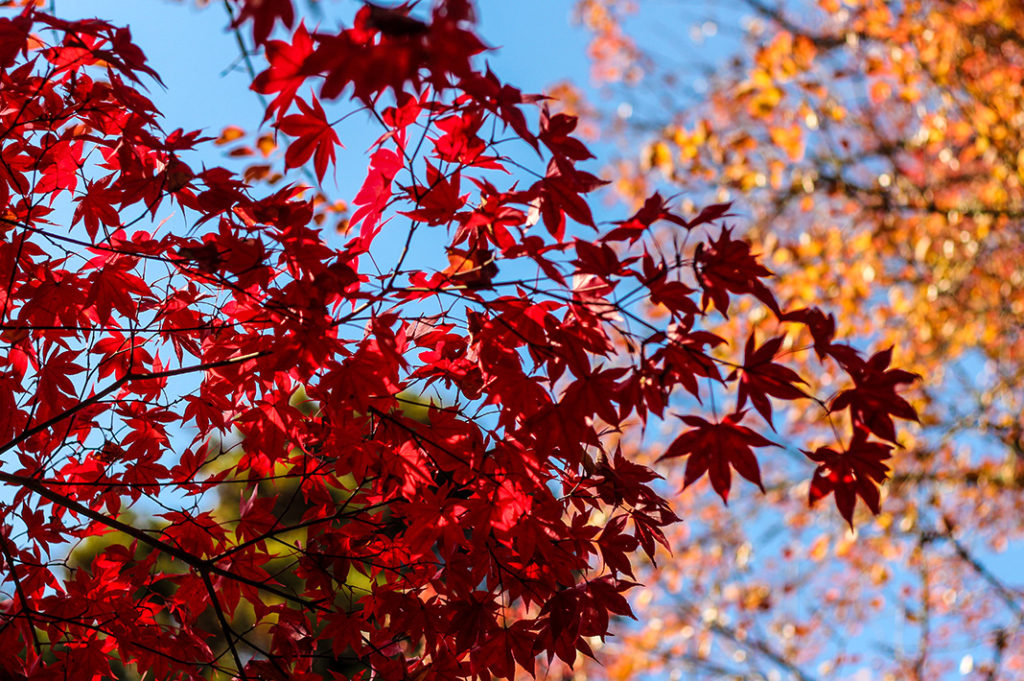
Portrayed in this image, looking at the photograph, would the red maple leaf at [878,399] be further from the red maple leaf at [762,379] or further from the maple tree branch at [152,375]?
the maple tree branch at [152,375]

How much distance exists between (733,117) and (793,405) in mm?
3068

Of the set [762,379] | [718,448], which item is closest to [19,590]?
[718,448]

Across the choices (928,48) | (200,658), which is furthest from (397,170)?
(928,48)

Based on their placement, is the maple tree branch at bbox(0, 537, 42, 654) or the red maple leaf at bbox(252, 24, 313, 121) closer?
the red maple leaf at bbox(252, 24, 313, 121)

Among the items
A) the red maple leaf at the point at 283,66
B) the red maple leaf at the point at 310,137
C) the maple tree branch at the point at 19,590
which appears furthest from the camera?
the maple tree branch at the point at 19,590

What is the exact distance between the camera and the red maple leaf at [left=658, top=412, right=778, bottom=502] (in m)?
1.32

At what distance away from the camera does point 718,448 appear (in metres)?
1.33

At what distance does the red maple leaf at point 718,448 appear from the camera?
132 centimetres

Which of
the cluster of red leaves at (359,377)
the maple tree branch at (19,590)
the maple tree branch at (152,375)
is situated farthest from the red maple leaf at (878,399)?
the maple tree branch at (19,590)

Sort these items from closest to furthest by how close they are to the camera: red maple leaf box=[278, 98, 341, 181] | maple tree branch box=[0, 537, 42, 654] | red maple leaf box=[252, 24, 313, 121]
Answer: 1. red maple leaf box=[252, 24, 313, 121]
2. red maple leaf box=[278, 98, 341, 181]
3. maple tree branch box=[0, 537, 42, 654]

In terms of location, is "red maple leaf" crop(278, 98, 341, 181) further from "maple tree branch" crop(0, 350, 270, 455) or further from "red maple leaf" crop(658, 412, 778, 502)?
"red maple leaf" crop(658, 412, 778, 502)

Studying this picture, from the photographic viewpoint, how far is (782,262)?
243 inches

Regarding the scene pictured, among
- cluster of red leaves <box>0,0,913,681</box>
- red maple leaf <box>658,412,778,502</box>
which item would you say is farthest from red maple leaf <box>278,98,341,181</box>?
red maple leaf <box>658,412,778,502</box>

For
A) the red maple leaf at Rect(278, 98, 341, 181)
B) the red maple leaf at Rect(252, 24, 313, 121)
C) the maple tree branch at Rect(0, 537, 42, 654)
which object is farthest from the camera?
the maple tree branch at Rect(0, 537, 42, 654)
